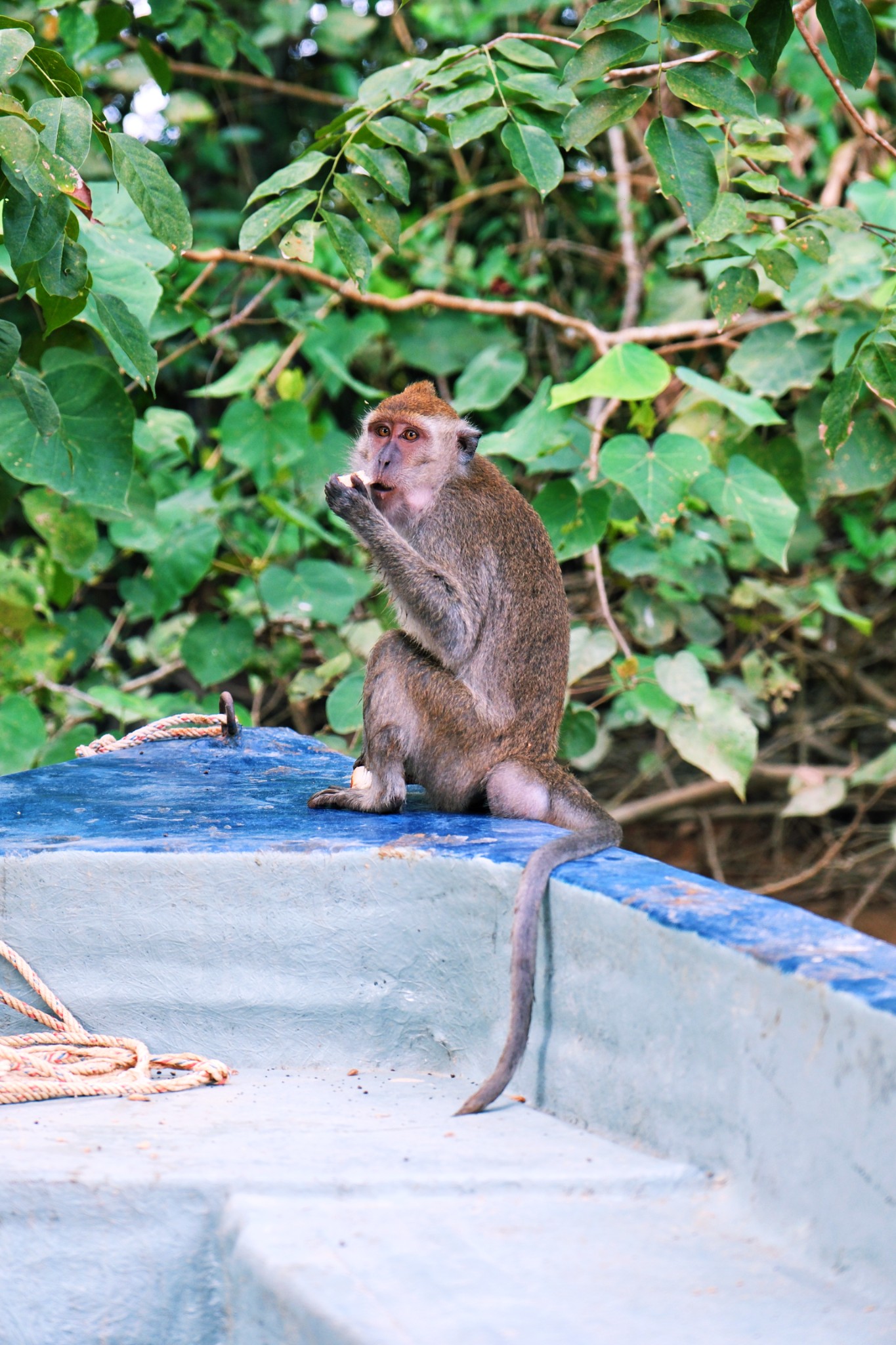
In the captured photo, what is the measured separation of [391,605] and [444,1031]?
1.20 meters

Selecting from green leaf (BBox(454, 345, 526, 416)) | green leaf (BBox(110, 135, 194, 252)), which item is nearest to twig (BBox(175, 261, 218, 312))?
green leaf (BBox(454, 345, 526, 416))

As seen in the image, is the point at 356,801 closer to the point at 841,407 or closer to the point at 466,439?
the point at 466,439

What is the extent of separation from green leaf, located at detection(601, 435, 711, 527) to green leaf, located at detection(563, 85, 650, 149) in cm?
146

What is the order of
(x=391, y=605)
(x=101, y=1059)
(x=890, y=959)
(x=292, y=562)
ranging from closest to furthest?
(x=890, y=959) → (x=101, y=1059) → (x=391, y=605) → (x=292, y=562)

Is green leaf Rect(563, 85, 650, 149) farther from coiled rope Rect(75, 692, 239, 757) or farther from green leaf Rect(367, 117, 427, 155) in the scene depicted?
coiled rope Rect(75, 692, 239, 757)

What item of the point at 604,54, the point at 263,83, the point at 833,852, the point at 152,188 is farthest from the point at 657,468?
the point at 263,83

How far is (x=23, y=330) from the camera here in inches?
193

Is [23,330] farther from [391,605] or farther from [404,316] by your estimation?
[391,605]

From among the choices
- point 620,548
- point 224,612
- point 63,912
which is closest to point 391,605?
point 63,912

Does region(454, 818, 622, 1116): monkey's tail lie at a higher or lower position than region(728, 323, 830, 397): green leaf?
lower

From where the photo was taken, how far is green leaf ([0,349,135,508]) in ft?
11.4

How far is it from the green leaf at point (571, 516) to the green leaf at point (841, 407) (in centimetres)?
146

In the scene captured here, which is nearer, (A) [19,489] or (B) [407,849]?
(B) [407,849]

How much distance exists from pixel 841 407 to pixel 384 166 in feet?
3.97
